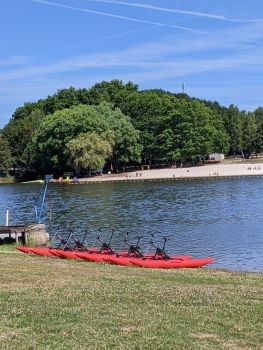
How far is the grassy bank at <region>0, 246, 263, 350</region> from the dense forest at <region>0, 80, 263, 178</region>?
86.2 metres

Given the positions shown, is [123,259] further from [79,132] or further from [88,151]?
[79,132]

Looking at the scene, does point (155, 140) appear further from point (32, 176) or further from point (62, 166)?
point (32, 176)

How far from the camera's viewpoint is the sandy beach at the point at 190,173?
10312 centimetres

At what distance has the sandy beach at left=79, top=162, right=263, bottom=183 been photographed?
338ft

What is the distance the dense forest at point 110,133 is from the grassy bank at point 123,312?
3392 inches

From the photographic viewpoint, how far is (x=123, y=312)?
400 inches

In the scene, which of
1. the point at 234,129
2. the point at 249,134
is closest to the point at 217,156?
the point at 234,129

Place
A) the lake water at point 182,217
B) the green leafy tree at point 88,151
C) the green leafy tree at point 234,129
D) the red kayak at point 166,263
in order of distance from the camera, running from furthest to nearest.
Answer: the green leafy tree at point 234,129
the green leafy tree at point 88,151
the lake water at point 182,217
the red kayak at point 166,263

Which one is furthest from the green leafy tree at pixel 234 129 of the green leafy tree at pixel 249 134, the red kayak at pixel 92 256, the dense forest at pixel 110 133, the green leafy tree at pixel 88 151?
the red kayak at pixel 92 256

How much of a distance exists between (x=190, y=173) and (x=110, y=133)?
56.3ft

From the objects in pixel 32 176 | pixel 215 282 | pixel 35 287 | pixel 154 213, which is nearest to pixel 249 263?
pixel 215 282

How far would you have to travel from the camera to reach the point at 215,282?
16.0 metres

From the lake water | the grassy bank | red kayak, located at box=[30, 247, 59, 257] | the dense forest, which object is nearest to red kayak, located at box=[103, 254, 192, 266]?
red kayak, located at box=[30, 247, 59, 257]

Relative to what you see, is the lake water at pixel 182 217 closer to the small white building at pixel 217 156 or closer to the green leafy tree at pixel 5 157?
the green leafy tree at pixel 5 157
